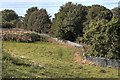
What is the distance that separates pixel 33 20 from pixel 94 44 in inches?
2104

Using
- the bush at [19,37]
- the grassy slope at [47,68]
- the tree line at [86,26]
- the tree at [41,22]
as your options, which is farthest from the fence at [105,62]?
the tree at [41,22]

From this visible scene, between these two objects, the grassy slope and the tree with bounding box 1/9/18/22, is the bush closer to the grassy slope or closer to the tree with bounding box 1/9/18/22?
the grassy slope

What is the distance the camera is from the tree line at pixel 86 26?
47.7 m

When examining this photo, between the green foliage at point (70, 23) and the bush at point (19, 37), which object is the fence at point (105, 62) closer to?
the green foliage at point (70, 23)

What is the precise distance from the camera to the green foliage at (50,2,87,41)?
7894 centimetres

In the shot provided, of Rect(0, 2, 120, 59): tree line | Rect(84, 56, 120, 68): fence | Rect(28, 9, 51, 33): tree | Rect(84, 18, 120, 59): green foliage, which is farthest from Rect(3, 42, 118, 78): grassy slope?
Rect(28, 9, 51, 33): tree

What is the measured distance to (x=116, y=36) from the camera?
156 feet

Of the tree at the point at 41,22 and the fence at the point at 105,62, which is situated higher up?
the tree at the point at 41,22

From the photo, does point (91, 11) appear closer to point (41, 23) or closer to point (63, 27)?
point (63, 27)

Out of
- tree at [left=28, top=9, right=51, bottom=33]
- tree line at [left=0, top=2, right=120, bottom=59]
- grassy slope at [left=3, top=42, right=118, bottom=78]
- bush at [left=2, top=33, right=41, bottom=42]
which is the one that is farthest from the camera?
tree at [left=28, top=9, right=51, bottom=33]

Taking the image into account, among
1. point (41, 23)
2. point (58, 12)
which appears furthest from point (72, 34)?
point (41, 23)

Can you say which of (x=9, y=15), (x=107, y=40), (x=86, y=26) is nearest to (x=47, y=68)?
(x=107, y=40)

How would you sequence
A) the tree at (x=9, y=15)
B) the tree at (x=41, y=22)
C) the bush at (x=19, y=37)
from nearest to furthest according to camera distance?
the bush at (x=19, y=37), the tree at (x=41, y=22), the tree at (x=9, y=15)

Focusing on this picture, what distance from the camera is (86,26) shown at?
7200cm
